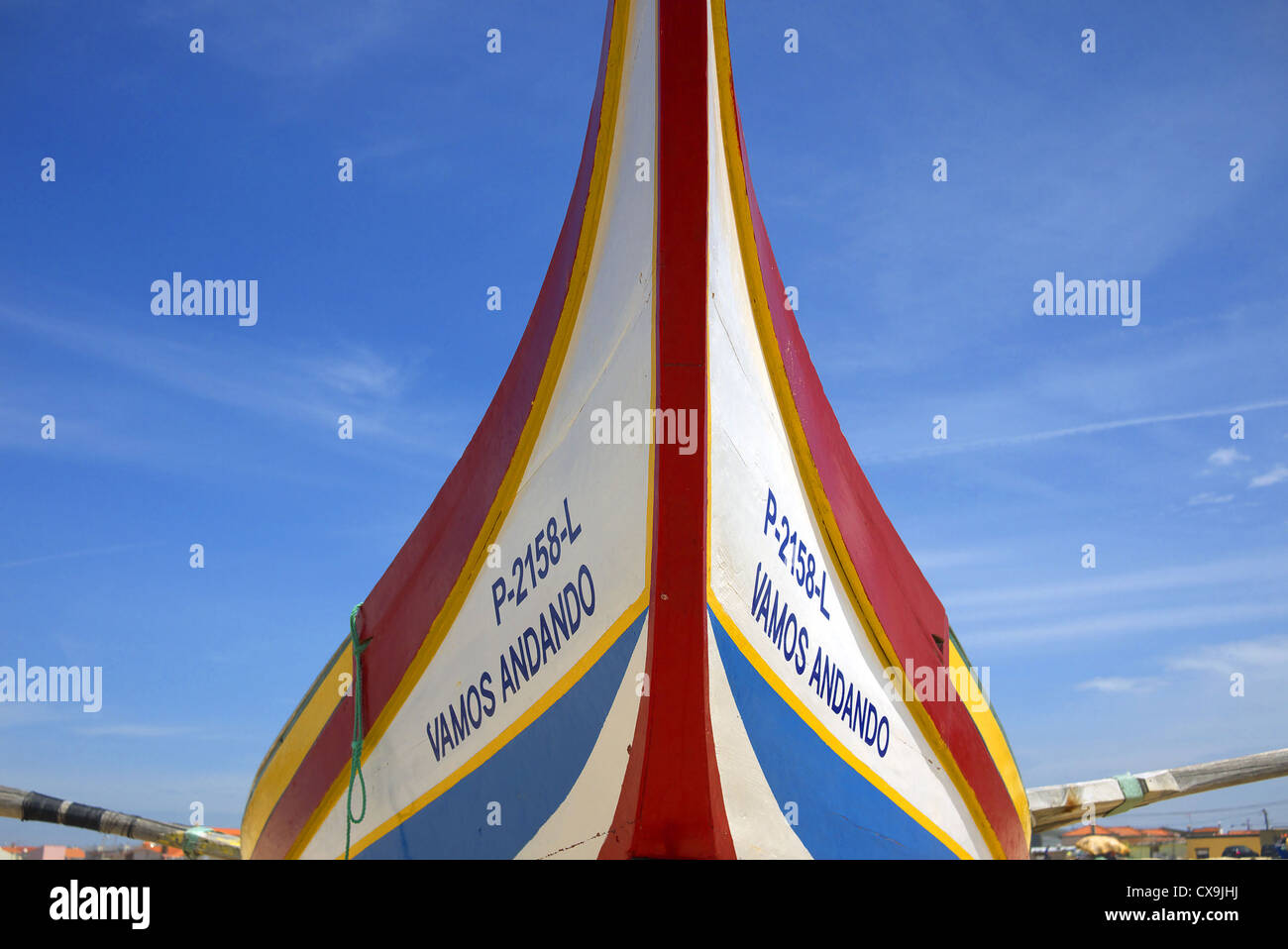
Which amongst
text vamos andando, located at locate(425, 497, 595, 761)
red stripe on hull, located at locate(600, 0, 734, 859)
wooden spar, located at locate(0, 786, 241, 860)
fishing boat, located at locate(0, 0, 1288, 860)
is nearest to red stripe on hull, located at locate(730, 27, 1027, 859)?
fishing boat, located at locate(0, 0, 1288, 860)

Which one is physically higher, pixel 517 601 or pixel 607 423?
pixel 607 423

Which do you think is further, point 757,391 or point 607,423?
point 757,391

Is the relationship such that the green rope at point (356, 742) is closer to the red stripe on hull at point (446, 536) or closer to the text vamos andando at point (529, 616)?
the red stripe on hull at point (446, 536)

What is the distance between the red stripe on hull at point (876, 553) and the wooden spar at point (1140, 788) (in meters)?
2.35

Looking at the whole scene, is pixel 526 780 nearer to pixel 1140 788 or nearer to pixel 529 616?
pixel 529 616

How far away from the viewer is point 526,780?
333 cm

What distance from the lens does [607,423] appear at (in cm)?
317

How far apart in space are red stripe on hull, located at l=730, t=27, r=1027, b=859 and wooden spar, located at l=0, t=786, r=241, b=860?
6.18m

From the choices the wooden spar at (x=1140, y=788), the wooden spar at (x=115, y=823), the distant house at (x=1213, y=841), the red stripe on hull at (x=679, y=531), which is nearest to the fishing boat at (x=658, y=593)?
the red stripe on hull at (x=679, y=531)

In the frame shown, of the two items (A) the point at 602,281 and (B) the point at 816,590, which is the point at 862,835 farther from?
(A) the point at 602,281

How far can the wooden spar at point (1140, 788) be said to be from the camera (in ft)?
22.9

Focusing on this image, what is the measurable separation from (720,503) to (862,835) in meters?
1.46

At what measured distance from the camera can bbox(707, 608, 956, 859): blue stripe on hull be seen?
118 inches
